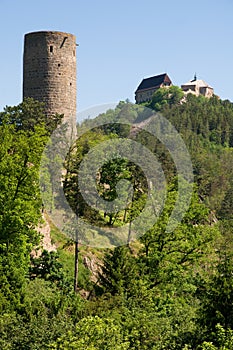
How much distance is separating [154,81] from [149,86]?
1523mm

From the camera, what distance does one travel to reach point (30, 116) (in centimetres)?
4997

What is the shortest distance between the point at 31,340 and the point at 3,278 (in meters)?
5.40

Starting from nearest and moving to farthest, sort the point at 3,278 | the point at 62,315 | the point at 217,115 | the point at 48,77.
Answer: the point at 62,315
the point at 3,278
the point at 48,77
the point at 217,115

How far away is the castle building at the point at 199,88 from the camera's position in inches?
6046

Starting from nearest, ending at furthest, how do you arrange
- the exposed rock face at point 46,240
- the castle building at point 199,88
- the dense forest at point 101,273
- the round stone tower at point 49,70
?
the dense forest at point 101,273, the exposed rock face at point 46,240, the round stone tower at point 49,70, the castle building at point 199,88

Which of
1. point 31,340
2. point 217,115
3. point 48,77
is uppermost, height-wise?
point 217,115

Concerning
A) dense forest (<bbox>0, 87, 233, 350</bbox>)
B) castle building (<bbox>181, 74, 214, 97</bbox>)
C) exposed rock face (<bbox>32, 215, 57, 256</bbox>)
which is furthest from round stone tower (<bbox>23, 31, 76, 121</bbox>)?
castle building (<bbox>181, 74, 214, 97</bbox>)

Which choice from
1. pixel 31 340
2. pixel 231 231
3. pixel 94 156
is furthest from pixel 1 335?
pixel 231 231

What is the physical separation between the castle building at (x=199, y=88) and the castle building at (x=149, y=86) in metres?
3.94

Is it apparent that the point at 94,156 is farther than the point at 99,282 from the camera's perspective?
Yes

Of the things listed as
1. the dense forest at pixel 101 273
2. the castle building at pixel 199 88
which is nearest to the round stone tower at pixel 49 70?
the dense forest at pixel 101 273

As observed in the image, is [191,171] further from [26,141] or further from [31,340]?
[31,340]

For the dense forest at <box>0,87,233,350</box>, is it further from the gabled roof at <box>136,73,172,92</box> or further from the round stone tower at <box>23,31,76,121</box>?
the gabled roof at <box>136,73,172,92</box>

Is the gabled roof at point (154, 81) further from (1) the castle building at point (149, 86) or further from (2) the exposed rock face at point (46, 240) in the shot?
(2) the exposed rock face at point (46, 240)
